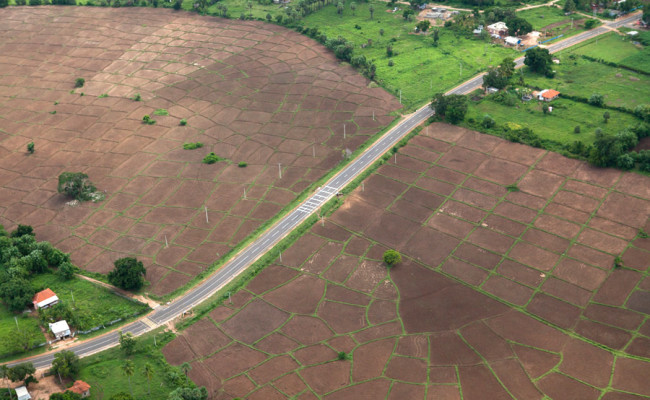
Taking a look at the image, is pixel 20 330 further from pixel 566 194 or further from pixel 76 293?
pixel 566 194

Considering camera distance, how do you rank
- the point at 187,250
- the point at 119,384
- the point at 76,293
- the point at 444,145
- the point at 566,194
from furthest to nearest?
the point at 444,145 → the point at 566,194 → the point at 187,250 → the point at 76,293 → the point at 119,384

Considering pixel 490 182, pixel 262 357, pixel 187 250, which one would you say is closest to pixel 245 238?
pixel 187 250

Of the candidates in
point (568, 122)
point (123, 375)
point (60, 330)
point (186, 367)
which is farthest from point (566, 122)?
point (60, 330)

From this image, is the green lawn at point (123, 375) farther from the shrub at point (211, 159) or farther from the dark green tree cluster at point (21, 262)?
the shrub at point (211, 159)

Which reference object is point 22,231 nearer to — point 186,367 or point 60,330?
point 60,330

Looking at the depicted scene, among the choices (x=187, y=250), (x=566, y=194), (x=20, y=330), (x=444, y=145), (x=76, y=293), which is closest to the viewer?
(x=20, y=330)

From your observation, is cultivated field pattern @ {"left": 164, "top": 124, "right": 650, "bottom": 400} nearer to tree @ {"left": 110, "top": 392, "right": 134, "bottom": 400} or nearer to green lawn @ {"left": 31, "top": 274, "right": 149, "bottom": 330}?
tree @ {"left": 110, "top": 392, "right": 134, "bottom": 400}
